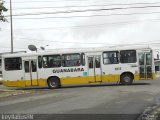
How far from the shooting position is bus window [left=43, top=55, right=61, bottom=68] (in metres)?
31.8

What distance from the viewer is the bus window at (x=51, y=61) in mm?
31781

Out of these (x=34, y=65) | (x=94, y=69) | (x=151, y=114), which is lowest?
(x=151, y=114)

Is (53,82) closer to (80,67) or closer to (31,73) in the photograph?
(31,73)

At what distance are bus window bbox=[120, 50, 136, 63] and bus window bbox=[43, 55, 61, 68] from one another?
4.76 m

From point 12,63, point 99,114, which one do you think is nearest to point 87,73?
point 12,63

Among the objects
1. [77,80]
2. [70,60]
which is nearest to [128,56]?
[77,80]

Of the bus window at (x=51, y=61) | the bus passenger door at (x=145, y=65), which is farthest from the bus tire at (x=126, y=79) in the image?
the bus window at (x=51, y=61)

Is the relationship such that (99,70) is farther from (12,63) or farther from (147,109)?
(147,109)

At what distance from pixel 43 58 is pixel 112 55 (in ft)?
17.3

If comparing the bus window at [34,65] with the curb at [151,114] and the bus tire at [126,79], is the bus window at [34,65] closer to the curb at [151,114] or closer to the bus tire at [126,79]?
the bus tire at [126,79]

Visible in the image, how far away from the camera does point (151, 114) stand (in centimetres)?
1376

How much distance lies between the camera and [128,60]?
30844 millimetres

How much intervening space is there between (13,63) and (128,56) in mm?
8899

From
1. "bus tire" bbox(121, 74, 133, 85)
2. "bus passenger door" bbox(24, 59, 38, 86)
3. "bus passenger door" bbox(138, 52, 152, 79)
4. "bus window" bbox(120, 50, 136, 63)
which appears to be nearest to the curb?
"bus passenger door" bbox(138, 52, 152, 79)
